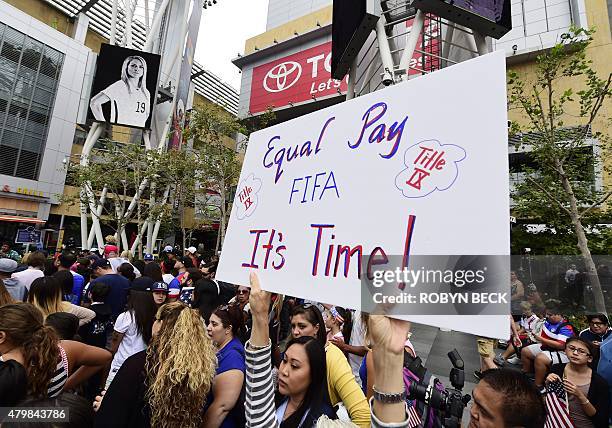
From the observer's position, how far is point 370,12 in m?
5.98

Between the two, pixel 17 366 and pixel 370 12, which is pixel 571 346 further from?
pixel 370 12

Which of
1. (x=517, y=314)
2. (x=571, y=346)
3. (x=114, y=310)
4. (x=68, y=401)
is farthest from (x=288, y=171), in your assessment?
(x=517, y=314)

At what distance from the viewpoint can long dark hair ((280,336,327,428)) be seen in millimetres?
1701

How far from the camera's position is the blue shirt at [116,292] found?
3968 mm

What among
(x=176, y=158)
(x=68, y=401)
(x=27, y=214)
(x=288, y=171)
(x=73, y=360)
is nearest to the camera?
(x=68, y=401)

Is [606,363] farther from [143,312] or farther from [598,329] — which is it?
[143,312]

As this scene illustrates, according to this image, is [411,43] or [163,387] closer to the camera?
[163,387]

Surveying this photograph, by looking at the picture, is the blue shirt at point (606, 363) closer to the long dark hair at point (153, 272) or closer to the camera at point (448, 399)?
the camera at point (448, 399)

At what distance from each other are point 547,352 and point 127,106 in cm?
2475

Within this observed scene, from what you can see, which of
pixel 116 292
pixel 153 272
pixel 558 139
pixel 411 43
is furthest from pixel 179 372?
pixel 558 139

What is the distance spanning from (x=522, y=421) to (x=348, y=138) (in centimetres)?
141

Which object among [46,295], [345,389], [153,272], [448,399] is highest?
[153,272]

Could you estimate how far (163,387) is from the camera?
155cm

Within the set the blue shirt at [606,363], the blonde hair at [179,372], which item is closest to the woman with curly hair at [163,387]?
the blonde hair at [179,372]
